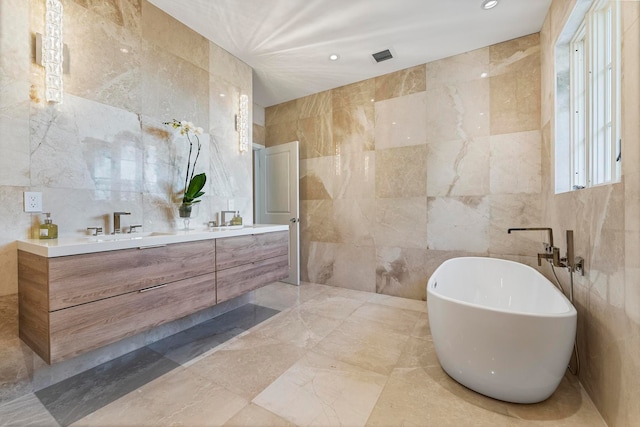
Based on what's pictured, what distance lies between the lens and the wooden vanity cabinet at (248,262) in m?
1.98

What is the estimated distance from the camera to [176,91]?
2.21 m

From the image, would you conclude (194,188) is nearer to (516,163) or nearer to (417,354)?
(417,354)

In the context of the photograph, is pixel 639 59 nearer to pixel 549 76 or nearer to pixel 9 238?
pixel 549 76

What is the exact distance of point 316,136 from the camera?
3.59 meters

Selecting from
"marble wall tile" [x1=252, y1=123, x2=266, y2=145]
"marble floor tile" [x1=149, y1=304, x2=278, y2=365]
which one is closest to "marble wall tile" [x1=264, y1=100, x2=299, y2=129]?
"marble wall tile" [x1=252, y1=123, x2=266, y2=145]

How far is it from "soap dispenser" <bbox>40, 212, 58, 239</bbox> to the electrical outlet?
54mm

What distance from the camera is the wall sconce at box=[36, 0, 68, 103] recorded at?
1.53m

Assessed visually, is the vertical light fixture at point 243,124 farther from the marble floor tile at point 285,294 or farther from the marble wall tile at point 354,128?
the marble floor tile at point 285,294

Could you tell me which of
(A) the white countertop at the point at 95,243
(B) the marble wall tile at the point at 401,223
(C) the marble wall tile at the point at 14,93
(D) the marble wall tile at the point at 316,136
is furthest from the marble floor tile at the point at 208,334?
(D) the marble wall tile at the point at 316,136

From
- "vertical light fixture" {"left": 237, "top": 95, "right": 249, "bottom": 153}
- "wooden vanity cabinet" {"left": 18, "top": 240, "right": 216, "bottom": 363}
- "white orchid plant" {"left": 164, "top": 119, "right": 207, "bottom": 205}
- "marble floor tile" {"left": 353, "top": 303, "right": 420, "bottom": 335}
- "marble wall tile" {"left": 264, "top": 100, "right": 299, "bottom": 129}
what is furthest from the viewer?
"marble wall tile" {"left": 264, "top": 100, "right": 299, "bottom": 129}

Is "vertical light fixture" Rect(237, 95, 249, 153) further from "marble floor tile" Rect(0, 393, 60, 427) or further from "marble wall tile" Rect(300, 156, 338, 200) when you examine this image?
"marble floor tile" Rect(0, 393, 60, 427)

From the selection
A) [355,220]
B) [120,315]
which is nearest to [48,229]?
[120,315]

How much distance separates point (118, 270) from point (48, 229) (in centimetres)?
54

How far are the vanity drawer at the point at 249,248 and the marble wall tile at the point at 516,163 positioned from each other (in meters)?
2.16
